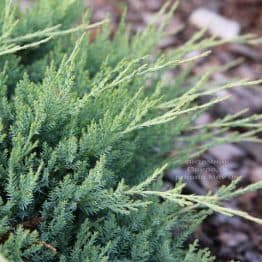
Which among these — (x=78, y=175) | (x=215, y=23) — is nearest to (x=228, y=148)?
(x=215, y=23)

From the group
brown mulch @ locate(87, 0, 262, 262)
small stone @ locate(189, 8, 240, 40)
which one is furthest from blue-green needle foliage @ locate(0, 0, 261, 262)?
small stone @ locate(189, 8, 240, 40)

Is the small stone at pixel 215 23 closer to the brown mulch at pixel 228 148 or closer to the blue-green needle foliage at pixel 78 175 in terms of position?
the brown mulch at pixel 228 148

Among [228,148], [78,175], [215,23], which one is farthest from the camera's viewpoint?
[215,23]

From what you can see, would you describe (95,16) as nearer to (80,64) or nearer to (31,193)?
(80,64)

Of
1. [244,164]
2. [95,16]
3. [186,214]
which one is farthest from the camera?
[95,16]

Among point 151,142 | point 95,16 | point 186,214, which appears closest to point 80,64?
point 151,142

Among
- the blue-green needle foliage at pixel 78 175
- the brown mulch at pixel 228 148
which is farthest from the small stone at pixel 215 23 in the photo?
the blue-green needle foliage at pixel 78 175

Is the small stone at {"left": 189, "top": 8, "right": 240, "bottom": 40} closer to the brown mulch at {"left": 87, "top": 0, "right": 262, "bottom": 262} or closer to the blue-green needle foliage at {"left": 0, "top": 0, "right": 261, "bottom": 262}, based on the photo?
the brown mulch at {"left": 87, "top": 0, "right": 262, "bottom": 262}

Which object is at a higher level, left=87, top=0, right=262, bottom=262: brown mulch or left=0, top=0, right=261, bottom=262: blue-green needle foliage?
left=0, top=0, right=261, bottom=262: blue-green needle foliage

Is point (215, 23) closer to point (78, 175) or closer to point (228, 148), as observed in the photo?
point (228, 148)
